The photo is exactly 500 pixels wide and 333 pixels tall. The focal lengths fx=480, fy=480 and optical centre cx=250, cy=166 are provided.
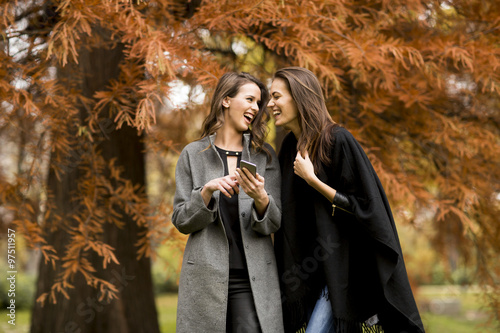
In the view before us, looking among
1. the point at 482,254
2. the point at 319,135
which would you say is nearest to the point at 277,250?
the point at 319,135

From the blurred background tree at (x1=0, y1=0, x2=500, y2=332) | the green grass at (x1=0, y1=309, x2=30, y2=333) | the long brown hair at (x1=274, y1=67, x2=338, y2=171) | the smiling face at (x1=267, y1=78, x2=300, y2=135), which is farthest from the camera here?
Answer: the green grass at (x1=0, y1=309, x2=30, y2=333)

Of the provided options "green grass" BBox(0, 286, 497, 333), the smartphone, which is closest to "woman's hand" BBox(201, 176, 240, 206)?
the smartphone

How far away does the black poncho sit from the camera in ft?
7.69

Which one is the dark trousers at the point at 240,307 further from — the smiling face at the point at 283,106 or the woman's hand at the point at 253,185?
the smiling face at the point at 283,106

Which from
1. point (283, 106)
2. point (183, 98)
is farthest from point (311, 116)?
point (183, 98)

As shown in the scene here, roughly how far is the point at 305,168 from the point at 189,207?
619 mm

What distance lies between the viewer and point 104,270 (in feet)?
15.2

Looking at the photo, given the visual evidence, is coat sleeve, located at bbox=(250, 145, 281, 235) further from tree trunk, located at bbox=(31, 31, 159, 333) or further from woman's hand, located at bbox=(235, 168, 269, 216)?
tree trunk, located at bbox=(31, 31, 159, 333)

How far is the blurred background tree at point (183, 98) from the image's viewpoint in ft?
10.4

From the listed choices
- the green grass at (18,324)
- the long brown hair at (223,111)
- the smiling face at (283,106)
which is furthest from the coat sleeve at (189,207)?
the green grass at (18,324)

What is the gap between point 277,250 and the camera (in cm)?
266

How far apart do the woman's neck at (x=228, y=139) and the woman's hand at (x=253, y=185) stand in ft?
1.27

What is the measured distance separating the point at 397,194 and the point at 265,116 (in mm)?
1286

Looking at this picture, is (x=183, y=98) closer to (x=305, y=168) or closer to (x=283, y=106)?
(x=283, y=106)
